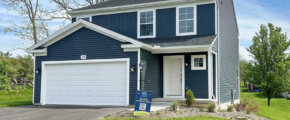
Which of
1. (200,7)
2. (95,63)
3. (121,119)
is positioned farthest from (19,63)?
(121,119)

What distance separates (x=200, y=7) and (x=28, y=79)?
16861 mm

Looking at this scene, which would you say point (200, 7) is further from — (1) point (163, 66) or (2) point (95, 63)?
(2) point (95, 63)

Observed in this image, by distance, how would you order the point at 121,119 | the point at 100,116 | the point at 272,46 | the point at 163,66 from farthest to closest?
the point at 272,46 < the point at 163,66 < the point at 100,116 < the point at 121,119

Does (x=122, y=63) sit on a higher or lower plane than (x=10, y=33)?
lower

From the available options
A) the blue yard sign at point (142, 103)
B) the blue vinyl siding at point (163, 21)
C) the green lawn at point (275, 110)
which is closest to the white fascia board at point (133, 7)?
the blue vinyl siding at point (163, 21)

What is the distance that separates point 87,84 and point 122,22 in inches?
169

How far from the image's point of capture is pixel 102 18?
53.2 feet

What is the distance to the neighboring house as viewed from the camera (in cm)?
1230

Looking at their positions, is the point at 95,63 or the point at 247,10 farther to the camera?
the point at 247,10

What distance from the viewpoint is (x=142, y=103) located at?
30.9 feet

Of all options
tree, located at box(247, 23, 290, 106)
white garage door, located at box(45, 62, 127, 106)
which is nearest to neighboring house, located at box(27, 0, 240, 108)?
white garage door, located at box(45, 62, 127, 106)

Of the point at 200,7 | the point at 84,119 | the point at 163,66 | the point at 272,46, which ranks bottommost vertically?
the point at 84,119

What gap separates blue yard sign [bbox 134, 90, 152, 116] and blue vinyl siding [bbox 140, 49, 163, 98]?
97.3 inches

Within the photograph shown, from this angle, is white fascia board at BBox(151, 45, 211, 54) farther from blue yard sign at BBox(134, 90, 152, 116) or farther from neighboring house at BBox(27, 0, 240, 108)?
blue yard sign at BBox(134, 90, 152, 116)
